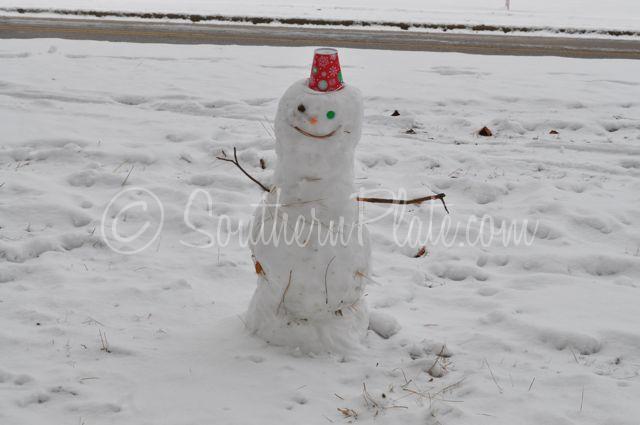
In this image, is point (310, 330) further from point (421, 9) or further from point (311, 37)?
point (421, 9)

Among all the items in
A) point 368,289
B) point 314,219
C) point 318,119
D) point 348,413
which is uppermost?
point 318,119

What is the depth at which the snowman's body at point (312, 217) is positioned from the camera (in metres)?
3.40

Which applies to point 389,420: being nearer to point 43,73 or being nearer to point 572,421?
Answer: point 572,421

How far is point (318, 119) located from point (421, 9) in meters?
18.8

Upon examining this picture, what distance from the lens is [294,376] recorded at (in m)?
3.56

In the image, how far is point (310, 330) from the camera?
377 cm

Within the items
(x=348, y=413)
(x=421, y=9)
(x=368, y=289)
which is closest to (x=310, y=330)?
(x=348, y=413)

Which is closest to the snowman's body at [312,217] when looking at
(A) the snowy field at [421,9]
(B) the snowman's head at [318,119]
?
(B) the snowman's head at [318,119]

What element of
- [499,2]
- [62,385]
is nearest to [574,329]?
[62,385]

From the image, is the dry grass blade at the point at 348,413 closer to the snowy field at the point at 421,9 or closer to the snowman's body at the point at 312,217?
the snowman's body at the point at 312,217

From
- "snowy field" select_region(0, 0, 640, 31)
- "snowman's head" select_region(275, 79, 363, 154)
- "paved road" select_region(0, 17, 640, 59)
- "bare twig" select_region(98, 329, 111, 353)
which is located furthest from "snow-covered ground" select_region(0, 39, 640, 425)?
"snowy field" select_region(0, 0, 640, 31)

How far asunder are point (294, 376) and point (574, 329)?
1789 mm

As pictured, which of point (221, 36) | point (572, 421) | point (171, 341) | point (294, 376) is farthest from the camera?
point (221, 36)

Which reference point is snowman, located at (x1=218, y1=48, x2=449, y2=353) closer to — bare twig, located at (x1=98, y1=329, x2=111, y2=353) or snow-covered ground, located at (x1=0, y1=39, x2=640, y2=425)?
snow-covered ground, located at (x1=0, y1=39, x2=640, y2=425)
